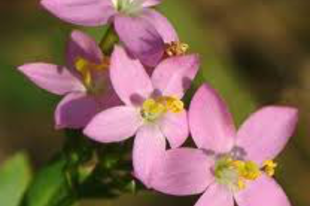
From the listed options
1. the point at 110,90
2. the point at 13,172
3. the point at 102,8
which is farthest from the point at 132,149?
the point at 13,172

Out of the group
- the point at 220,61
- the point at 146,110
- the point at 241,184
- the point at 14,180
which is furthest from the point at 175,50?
the point at 220,61

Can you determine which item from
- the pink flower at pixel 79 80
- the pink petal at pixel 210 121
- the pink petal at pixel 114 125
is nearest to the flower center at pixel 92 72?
the pink flower at pixel 79 80

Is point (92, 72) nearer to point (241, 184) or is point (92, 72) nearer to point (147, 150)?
point (147, 150)

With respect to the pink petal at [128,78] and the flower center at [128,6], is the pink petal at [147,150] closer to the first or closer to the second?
the pink petal at [128,78]

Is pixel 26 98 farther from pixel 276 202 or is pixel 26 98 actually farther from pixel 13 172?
pixel 276 202

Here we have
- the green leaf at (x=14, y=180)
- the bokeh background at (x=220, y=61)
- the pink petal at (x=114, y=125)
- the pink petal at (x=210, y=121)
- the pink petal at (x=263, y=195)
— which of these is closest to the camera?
the pink petal at (x=114, y=125)
